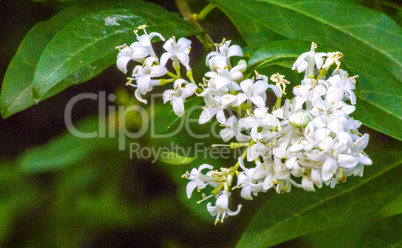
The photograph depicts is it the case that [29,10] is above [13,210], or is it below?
above

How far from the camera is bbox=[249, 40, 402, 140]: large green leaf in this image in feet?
4.23

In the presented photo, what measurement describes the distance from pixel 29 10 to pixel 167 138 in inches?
44.6

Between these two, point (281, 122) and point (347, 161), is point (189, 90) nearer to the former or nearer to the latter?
point (281, 122)

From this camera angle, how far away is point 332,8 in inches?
63.3

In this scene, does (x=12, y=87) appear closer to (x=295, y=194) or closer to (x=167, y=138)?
(x=167, y=138)

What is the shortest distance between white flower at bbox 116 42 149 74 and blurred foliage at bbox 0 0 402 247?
4.2 inches

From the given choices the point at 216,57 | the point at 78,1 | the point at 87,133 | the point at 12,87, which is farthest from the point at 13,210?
the point at 216,57

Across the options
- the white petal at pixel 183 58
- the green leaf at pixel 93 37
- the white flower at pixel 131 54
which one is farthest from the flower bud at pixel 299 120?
the green leaf at pixel 93 37

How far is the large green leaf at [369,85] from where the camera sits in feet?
4.23

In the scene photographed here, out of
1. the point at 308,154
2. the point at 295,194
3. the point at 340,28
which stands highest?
the point at 340,28

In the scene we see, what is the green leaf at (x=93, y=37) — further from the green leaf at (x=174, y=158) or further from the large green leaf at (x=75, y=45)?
the green leaf at (x=174, y=158)

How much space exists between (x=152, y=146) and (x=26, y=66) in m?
0.63

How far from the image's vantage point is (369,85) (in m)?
1.38

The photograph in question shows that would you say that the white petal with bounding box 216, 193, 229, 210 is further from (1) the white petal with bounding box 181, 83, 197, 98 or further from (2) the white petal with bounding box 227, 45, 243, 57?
(2) the white petal with bounding box 227, 45, 243, 57
